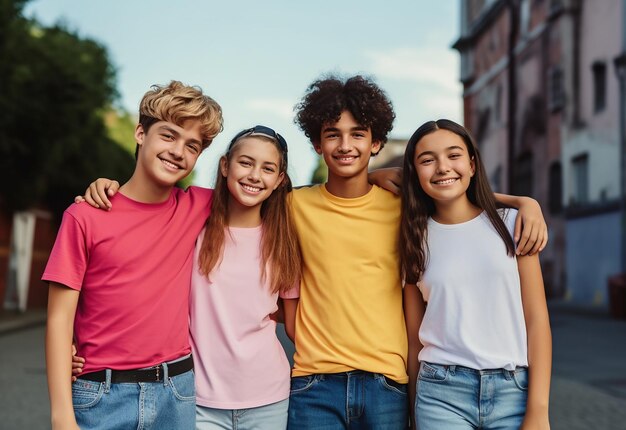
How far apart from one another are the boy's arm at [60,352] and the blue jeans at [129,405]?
0.21 ft

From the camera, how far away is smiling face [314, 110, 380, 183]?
11.3 ft

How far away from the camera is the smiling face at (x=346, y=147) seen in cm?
345

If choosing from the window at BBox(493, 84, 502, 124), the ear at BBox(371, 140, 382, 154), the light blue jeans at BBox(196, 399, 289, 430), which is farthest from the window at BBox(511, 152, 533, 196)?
the light blue jeans at BBox(196, 399, 289, 430)

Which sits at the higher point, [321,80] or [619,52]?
[619,52]

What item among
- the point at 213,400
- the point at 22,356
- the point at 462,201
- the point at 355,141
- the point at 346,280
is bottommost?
the point at 22,356

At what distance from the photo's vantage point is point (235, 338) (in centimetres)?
322

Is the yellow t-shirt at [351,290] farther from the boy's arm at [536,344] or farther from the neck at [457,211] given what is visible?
the boy's arm at [536,344]

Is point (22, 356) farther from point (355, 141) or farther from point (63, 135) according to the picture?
point (355, 141)

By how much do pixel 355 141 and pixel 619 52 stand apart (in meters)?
21.9

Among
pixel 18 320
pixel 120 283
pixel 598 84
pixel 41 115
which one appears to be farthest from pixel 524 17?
pixel 120 283

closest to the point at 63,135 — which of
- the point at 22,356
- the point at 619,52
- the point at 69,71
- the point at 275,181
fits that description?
the point at 69,71

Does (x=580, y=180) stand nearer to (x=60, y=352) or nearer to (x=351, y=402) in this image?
(x=351, y=402)

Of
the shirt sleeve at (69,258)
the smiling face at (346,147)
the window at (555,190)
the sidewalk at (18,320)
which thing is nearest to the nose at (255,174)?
the smiling face at (346,147)

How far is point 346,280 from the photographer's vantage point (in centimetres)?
337
